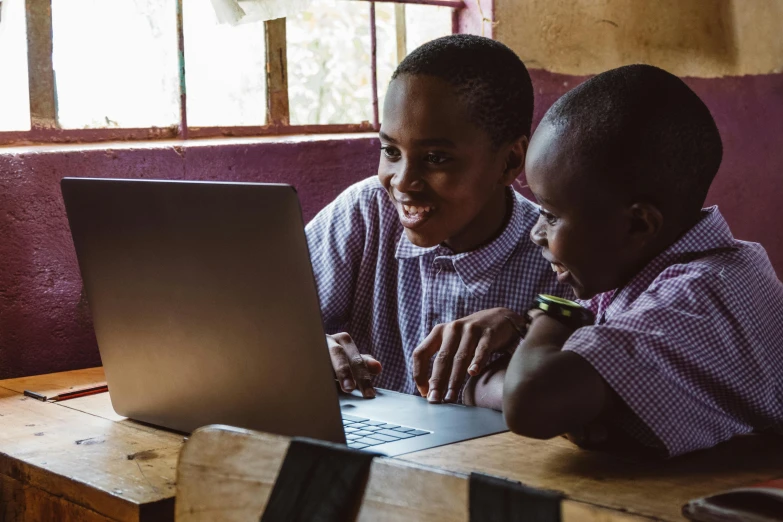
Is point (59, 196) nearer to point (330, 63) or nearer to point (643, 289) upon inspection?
point (330, 63)

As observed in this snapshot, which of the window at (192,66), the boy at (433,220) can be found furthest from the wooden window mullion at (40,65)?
the boy at (433,220)

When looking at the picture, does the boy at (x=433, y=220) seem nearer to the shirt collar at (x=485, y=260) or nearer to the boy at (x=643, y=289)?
the shirt collar at (x=485, y=260)

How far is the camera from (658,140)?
4.07 ft

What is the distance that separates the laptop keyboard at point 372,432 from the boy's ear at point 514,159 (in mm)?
599

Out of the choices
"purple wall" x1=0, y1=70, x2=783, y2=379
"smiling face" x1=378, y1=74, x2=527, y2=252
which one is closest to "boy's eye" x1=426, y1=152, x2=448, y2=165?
"smiling face" x1=378, y1=74, x2=527, y2=252

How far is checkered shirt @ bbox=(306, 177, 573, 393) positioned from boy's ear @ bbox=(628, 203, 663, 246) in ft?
1.57

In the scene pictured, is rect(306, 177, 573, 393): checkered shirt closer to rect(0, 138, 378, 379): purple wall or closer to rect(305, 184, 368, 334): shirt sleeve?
rect(305, 184, 368, 334): shirt sleeve

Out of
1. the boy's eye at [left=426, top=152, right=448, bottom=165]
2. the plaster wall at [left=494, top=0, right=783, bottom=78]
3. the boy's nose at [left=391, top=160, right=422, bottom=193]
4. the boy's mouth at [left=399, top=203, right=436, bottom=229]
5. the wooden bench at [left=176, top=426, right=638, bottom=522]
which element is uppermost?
the plaster wall at [left=494, top=0, right=783, bottom=78]

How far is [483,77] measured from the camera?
1.73 m

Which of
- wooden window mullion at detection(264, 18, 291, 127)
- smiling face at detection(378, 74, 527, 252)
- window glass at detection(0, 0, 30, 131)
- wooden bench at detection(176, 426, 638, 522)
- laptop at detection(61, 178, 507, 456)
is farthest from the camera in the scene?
wooden window mullion at detection(264, 18, 291, 127)

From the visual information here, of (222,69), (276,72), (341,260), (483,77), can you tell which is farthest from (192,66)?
(483,77)

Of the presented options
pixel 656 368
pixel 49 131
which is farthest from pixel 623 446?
pixel 49 131

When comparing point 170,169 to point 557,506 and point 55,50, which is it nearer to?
point 55,50

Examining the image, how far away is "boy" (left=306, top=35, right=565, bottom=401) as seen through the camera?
1.68 metres
